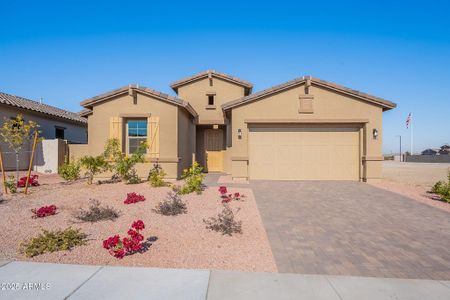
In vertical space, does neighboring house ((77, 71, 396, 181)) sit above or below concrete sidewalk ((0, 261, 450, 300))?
above

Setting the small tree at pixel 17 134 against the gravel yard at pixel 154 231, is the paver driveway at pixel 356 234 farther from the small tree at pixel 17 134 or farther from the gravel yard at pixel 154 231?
the small tree at pixel 17 134

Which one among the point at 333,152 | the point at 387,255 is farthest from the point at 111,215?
the point at 333,152

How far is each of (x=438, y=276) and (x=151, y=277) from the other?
13.1 ft

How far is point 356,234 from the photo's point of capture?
538 cm

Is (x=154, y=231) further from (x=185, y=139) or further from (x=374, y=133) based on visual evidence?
(x=374, y=133)

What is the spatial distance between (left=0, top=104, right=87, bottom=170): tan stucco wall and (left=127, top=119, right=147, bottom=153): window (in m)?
6.78

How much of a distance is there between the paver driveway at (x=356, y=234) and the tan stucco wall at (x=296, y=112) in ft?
10.8

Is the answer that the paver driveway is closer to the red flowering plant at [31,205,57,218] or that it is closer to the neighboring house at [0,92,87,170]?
the red flowering plant at [31,205,57,218]

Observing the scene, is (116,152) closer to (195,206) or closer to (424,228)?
(195,206)

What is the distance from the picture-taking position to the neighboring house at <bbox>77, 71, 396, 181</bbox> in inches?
458

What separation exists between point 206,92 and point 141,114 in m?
5.69

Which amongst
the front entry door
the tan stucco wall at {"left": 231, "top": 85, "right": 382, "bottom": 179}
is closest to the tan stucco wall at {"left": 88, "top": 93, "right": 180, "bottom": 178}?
the tan stucco wall at {"left": 231, "top": 85, "right": 382, "bottom": 179}

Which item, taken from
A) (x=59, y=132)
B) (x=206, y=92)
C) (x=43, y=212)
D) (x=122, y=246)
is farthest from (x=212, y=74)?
(x=122, y=246)

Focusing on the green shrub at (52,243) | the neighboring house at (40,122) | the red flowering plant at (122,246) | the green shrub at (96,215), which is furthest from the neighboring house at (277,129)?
the red flowering plant at (122,246)
